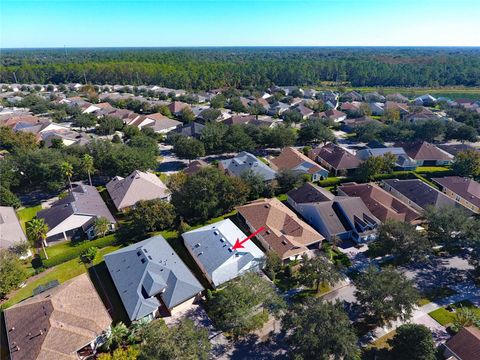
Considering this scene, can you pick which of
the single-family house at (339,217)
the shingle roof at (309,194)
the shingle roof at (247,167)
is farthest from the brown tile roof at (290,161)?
the single-family house at (339,217)

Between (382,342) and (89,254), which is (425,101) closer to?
(382,342)

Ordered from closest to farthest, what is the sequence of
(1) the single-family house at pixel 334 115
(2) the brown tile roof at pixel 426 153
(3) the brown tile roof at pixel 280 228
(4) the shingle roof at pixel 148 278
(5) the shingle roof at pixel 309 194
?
(4) the shingle roof at pixel 148 278 < (3) the brown tile roof at pixel 280 228 < (5) the shingle roof at pixel 309 194 < (2) the brown tile roof at pixel 426 153 < (1) the single-family house at pixel 334 115

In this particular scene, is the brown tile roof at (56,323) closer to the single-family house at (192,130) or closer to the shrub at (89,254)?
the shrub at (89,254)

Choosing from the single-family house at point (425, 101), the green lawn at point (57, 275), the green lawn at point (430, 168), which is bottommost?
the green lawn at point (57, 275)

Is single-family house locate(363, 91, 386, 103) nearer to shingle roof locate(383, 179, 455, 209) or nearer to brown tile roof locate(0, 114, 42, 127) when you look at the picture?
shingle roof locate(383, 179, 455, 209)

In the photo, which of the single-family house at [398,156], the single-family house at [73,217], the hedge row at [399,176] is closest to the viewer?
the single-family house at [73,217]

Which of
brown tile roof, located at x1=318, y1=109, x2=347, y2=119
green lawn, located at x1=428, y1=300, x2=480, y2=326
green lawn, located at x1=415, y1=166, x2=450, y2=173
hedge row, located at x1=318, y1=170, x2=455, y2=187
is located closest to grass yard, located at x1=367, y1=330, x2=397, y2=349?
green lawn, located at x1=428, y1=300, x2=480, y2=326

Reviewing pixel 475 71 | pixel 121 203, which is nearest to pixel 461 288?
pixel 121 203
